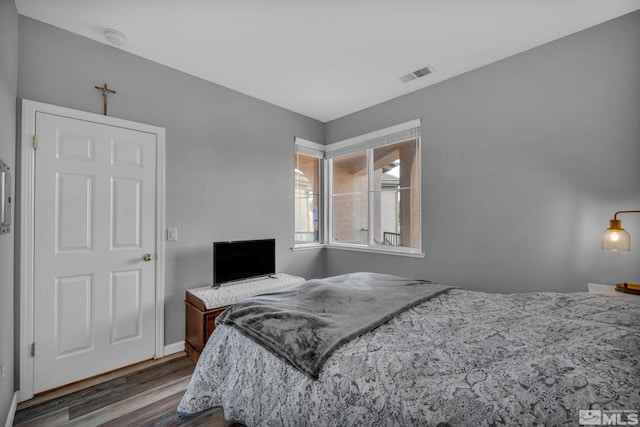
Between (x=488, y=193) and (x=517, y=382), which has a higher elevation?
(x=488, y=193)

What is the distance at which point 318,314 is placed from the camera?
1.50 metres

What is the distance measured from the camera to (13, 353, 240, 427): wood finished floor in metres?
1.78

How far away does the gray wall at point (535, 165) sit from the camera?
2090 mm

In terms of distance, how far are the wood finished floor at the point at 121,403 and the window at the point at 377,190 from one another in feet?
8.27

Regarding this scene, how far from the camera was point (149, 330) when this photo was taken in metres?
2.58

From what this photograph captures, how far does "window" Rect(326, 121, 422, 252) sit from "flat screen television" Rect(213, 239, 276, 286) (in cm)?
127

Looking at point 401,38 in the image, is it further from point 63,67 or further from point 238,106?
point 63,67

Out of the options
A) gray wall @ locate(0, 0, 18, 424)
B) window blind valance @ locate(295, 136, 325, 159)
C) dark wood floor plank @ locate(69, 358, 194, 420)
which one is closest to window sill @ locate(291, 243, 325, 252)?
window blind valance @ locate(295, 136, 325, 159)

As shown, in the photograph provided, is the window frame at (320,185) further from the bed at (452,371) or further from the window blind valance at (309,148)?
the bed at (452,371)

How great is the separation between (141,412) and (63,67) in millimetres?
2646

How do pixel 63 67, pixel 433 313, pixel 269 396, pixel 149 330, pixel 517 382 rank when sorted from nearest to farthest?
pixel 517 382 < pixel 269 396 < pixel 433 313 < pixel 63 67 < pixel 149 330

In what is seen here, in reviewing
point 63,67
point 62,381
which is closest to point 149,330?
point 62,381

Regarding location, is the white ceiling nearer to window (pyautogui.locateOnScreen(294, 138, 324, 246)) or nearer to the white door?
the white door

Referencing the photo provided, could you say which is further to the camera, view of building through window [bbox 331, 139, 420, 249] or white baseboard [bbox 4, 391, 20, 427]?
view of building through window [bbox 331, 139, 420, 249]
